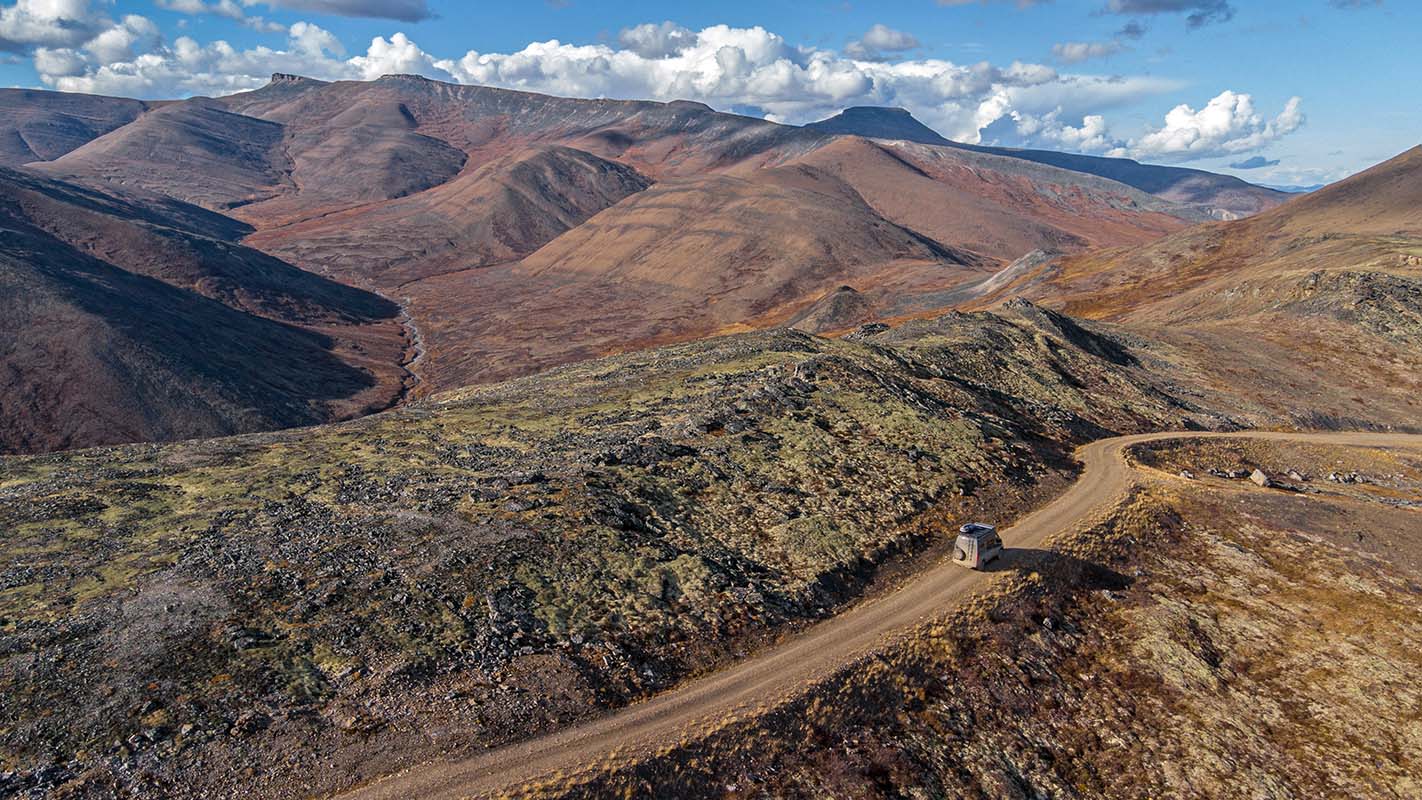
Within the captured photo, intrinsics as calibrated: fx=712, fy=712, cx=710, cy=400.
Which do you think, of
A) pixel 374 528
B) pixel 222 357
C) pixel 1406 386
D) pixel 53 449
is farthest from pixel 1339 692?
pixel 222 357

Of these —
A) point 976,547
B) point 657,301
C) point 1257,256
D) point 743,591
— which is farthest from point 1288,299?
point 657,301

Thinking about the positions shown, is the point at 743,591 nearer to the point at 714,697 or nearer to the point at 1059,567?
the point at 714,697

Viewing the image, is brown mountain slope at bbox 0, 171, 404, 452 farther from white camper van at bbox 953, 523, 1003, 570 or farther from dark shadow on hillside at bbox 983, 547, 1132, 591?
dark shadow on hillside at bbox 983, 547, 1132, 591

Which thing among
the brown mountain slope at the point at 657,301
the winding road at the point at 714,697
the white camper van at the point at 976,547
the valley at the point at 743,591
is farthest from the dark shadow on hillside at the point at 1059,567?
the brown mountain slope at the point at 657,301

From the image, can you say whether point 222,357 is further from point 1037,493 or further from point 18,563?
point 1037,493

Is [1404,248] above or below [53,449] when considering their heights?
above

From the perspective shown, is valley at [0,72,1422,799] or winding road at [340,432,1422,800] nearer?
winding road at [340,432,1422,800]

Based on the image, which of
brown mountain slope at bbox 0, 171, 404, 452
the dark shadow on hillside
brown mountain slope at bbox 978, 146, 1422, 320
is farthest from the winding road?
brown mountain slope at bbox 0, 171, 404, 452
